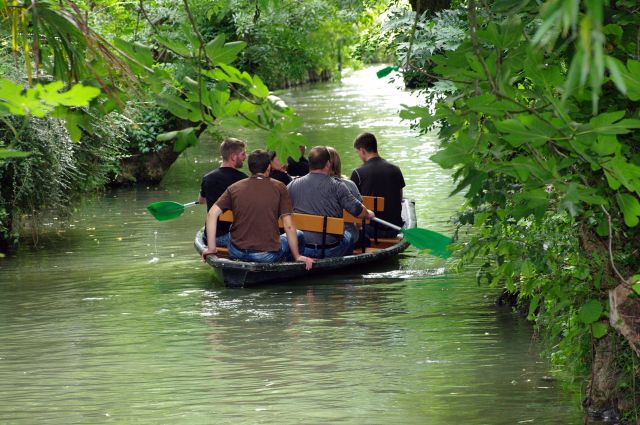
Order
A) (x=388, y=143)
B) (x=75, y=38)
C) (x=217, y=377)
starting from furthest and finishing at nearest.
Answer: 1. (x=388, y=143)
2. (x=217, y=377)
3. (x=75, y=38)

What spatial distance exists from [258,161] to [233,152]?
2.53 ft

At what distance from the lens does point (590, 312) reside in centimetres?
575

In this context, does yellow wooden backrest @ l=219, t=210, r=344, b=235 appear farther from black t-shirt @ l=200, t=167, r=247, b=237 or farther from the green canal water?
black t-shirt @ l=200, t=167, r=247, b=237


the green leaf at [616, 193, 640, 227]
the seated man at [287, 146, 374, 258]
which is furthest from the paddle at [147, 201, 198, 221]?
the green leaf at [616, 193, 640, 227]

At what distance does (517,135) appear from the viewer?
3.75m

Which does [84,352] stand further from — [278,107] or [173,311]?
[278,107]

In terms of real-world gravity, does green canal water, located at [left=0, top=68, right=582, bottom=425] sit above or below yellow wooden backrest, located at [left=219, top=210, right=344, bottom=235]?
below

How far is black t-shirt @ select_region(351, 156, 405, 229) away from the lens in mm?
13578

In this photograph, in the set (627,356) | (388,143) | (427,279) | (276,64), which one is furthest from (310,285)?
(388,143)

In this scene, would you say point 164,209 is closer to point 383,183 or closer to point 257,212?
point 257,212

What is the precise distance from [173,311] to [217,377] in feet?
9.65

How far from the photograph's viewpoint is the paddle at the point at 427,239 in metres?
7.79

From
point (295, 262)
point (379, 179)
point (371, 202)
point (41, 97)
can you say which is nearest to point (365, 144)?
point (379, 179)

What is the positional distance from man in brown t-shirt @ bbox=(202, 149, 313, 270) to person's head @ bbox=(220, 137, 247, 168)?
0.45 m
